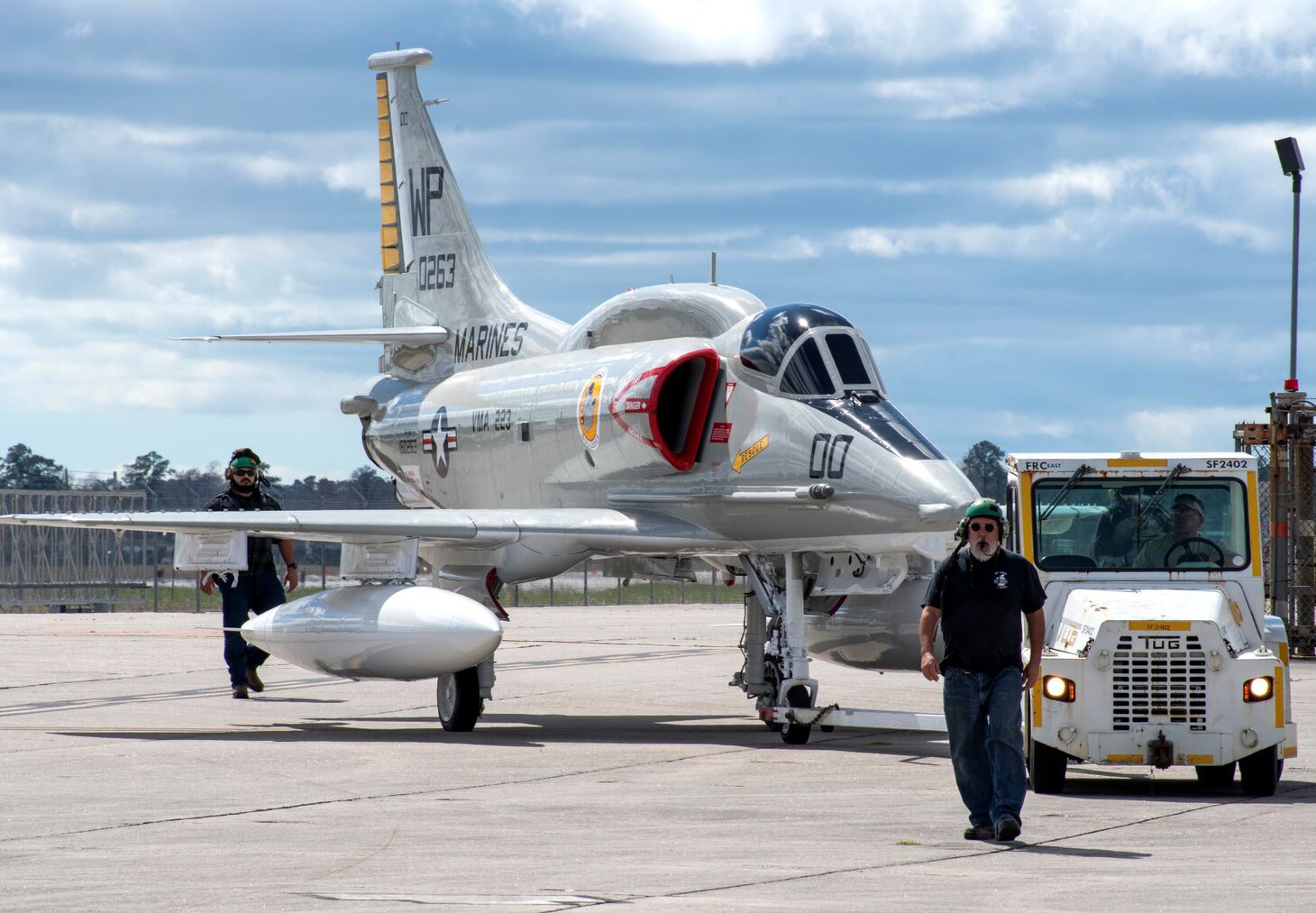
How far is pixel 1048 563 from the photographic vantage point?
11.2 meters

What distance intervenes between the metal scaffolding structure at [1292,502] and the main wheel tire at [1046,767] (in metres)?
13.7

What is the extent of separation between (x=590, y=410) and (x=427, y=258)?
21.7 ft

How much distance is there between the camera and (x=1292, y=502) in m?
23.7

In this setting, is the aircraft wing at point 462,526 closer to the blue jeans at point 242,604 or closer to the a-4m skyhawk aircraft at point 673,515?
the a-4m skyhawk aircraft at point 673,515

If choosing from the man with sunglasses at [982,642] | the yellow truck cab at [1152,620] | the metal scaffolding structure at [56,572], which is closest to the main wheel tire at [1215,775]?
the yellow truck cab at [1152,620]

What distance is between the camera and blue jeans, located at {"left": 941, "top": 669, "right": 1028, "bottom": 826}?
8.70 meters

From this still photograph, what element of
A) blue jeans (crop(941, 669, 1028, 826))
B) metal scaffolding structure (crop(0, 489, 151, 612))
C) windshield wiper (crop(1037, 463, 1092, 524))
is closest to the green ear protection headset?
blue jeans (crop(941, 669, 1028, 826))

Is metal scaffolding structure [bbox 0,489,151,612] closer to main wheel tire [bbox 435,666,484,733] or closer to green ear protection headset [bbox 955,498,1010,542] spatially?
main wheel tire [bbox 435,666,484,733]

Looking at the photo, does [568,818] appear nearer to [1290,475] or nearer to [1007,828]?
[1007,828]

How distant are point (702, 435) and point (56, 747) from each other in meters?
5.59

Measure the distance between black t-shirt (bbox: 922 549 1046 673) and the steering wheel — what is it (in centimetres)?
235

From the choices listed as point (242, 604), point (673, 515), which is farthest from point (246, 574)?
point (673, 515)

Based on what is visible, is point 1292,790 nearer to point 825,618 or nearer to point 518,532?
point 825,618

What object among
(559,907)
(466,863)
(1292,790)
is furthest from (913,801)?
(559,907)
